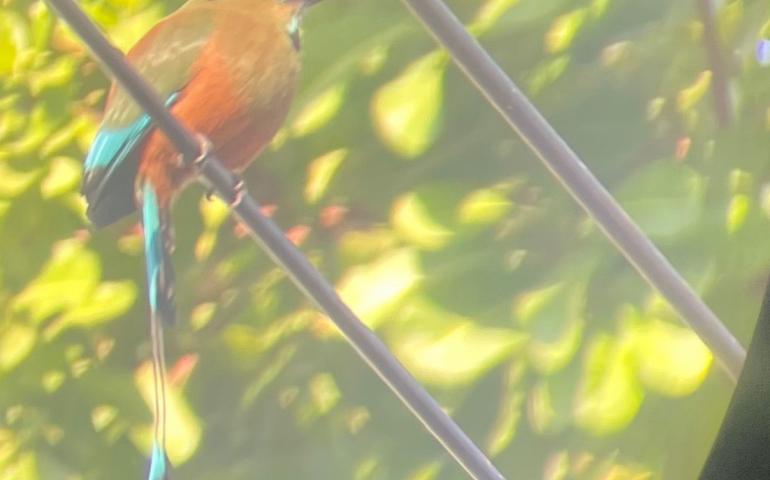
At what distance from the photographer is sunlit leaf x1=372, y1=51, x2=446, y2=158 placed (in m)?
0.54

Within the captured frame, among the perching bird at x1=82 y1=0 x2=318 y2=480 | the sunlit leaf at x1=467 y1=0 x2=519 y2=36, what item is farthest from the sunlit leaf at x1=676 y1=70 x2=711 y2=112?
the perching bird at x1=82 y1=0 x2=318 y2=480

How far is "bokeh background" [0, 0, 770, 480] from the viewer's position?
53 centimetres

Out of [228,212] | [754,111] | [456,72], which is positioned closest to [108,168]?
[228,212]

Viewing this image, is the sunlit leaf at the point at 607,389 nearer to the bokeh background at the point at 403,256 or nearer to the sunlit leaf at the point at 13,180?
the bokeh background at the point at 403,256

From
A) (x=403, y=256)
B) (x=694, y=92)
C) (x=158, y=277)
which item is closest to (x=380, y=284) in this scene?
(x=403, y=256)

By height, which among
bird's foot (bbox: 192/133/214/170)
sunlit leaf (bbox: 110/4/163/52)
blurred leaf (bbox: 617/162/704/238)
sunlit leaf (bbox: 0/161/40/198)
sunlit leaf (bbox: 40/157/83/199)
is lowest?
blurred leaf (bbox: 617/162/704/238)

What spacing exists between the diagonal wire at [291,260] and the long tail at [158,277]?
0.13 ft

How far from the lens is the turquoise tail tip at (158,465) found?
1.80ft

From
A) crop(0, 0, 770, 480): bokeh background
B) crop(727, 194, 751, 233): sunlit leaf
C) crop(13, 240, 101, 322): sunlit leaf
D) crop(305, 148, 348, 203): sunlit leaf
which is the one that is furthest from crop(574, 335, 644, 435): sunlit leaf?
crop(13, 240, 101, 322): sunlit leaf

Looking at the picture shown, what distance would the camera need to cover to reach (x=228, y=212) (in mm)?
537

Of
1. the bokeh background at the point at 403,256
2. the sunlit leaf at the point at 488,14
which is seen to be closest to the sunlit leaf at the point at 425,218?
the bokeh background at the point at 403,256

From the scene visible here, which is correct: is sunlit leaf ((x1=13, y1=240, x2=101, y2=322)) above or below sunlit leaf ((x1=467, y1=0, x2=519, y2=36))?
above

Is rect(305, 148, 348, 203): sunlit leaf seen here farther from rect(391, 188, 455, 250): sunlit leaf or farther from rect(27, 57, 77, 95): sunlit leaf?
rect(27, 57, 77, 95): sunlit leaf

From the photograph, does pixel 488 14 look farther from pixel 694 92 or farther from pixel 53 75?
pixel 53 75
